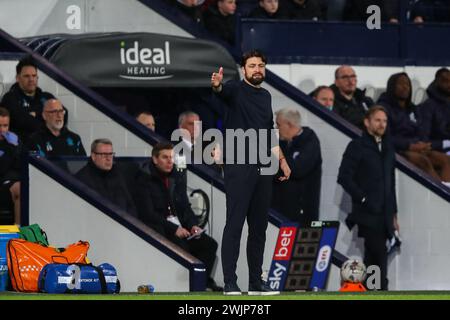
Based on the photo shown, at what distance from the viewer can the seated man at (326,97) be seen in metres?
17.8

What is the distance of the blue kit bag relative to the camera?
12188 mm

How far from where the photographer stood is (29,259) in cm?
1259

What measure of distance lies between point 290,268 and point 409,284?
2084mm

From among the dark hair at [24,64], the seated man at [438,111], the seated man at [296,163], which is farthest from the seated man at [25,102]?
the seated man at [438,111]

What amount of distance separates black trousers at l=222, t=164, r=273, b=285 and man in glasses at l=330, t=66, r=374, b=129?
6.13 meters

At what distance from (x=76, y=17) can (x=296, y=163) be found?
10.8 ft

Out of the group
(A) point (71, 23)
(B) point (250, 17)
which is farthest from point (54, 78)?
(B) point (250, 17)

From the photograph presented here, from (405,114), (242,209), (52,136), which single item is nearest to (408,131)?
(405,114)

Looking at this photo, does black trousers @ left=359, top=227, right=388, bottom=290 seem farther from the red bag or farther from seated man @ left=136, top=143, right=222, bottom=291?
the red bag

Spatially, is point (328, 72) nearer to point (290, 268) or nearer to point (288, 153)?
point (288, 153)

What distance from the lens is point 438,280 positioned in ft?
57.2

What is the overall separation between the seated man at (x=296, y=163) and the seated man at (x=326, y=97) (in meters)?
1.05

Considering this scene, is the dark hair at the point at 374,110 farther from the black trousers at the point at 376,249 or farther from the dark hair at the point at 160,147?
the dark hair at the point at 160,147

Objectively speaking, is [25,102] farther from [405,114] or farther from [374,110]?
[405,114]
